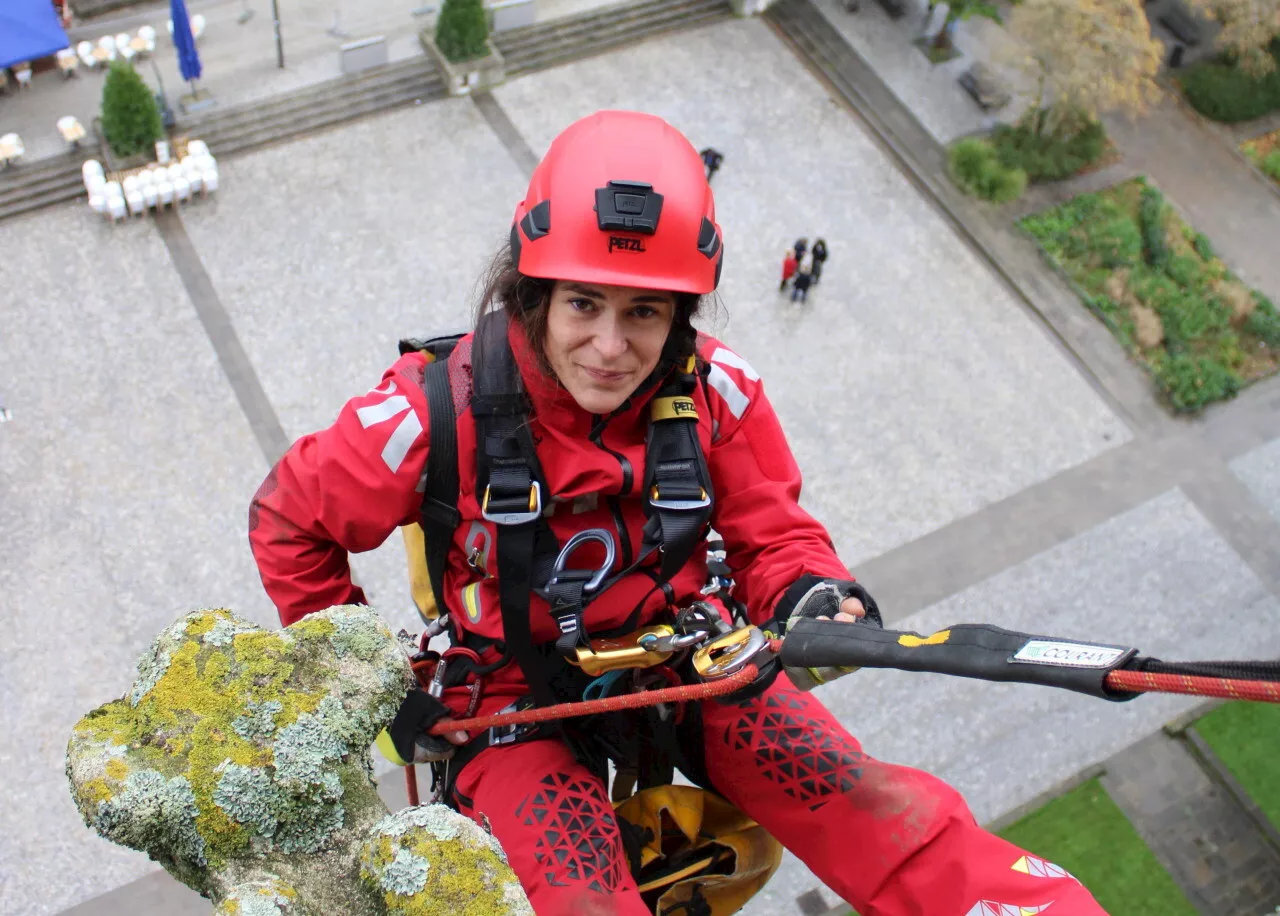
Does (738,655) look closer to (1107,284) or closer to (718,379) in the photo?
(718,379)

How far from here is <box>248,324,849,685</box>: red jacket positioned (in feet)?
18.2

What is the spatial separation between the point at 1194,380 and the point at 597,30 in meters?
9.67

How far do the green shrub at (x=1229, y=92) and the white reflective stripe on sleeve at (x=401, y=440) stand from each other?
1900cm

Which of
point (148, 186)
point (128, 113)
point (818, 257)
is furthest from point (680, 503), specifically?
point (128, 113)

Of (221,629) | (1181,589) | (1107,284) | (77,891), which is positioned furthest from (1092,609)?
(221,629)

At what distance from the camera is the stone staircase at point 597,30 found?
18672mm

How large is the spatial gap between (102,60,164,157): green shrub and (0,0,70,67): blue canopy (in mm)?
1042

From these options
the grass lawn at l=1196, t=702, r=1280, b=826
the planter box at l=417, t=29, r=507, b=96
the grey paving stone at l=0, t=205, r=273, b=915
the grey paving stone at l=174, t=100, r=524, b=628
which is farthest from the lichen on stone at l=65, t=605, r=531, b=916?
the planter box at l=417, t=29, r=507, b=96

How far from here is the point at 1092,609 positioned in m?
14.6

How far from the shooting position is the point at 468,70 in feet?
58.6

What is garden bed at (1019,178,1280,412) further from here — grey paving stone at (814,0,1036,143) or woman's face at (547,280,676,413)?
woman's face at (547,280,676,413)

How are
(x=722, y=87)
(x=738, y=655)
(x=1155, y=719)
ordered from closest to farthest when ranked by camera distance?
(x=738, y=655)
(x=1155, y=719)
(x=722, y=87)

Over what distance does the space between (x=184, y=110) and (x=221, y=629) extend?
15.0 meters

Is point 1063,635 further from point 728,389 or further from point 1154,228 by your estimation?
point 728,389
